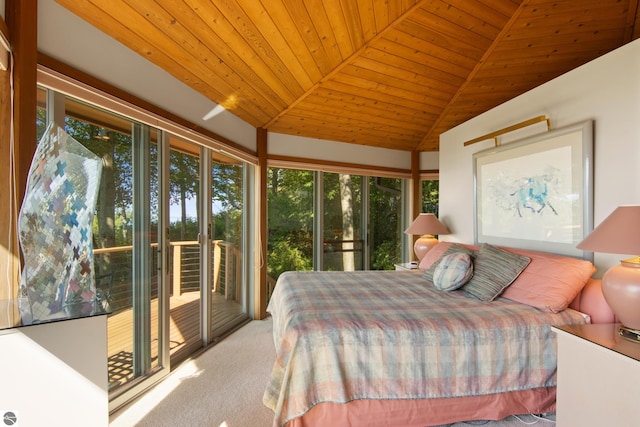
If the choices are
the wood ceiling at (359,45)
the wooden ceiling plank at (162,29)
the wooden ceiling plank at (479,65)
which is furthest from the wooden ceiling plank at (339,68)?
the wooden ceiling plank at (162,29)

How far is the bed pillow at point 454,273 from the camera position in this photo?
7.32 ft

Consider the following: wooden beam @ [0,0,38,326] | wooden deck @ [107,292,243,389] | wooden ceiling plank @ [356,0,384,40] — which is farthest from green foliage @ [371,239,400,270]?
wooden beam @ [0,0,38,326]

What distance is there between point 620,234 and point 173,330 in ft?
10.1

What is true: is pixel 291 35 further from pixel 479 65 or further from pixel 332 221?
pixel 332 221

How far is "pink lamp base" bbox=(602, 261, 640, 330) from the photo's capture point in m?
1.40

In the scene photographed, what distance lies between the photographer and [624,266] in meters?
1.50

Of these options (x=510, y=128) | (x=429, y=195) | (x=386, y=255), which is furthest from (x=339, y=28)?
(x=386, y=255)

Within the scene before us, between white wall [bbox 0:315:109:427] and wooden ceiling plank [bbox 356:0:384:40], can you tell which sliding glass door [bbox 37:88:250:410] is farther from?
wooden ceiling plank [bbox 356:0:384:40]

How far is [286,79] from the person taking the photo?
279cm

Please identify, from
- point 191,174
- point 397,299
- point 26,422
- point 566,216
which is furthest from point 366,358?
point 191,174

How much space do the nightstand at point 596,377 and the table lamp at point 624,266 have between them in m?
0.10

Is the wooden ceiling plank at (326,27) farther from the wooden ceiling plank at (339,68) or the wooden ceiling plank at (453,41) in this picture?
the wooden ceiling plank at (453,41)

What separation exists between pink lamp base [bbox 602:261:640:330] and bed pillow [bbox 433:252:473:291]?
81 centimetres

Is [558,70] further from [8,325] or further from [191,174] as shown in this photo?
[8,325]
